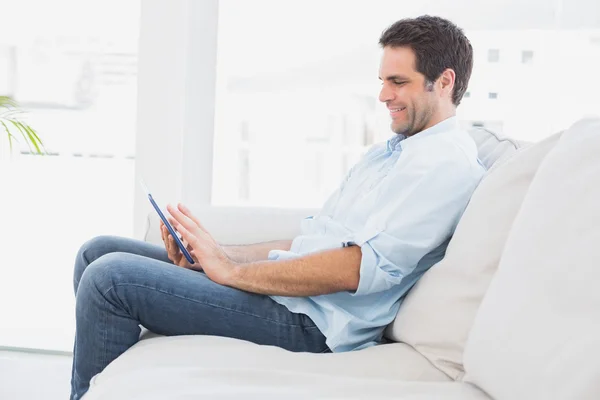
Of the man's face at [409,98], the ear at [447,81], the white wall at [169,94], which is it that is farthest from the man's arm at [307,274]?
the white wall at [169,94]

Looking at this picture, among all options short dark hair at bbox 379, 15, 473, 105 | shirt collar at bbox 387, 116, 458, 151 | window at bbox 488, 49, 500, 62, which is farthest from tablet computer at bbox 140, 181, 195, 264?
window at bbox 488, 49, 500, 62

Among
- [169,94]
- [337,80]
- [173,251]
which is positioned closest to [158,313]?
[173,251]

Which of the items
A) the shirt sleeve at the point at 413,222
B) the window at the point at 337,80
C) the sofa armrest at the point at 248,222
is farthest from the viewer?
the window at the point at 337,80

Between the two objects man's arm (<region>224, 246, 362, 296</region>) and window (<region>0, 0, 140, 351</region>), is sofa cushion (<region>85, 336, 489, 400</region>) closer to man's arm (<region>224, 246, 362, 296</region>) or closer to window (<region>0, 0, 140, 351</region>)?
man's arm (<region>224, 246, 362, 296</region>)

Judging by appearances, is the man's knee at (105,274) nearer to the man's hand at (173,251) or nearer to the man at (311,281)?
the man at (311,281)

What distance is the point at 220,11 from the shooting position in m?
3.10

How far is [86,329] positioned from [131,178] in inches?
62.3

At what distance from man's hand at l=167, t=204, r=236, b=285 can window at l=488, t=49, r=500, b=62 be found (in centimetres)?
145

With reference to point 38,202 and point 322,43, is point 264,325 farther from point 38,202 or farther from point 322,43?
point 38,202

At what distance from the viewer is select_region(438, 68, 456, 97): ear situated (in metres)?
1.94

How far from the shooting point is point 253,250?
6.96ft

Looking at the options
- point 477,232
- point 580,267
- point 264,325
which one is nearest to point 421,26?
point 477,232

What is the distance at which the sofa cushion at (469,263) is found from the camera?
4.88 feet

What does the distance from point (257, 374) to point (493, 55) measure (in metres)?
1.91
